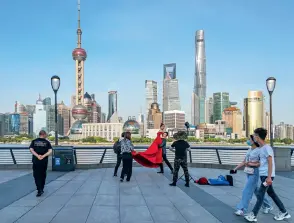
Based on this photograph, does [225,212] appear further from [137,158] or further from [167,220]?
[137,158]

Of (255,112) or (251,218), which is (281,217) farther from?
(255,112)

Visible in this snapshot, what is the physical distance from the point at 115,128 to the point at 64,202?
7192 inches

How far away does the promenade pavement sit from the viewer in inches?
282

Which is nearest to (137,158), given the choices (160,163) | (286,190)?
(160,163)

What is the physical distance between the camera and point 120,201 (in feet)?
29.0

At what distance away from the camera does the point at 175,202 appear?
883cm

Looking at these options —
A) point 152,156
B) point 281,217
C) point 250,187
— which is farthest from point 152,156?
point 281,217

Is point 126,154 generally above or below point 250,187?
above

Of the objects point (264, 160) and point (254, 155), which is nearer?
point (264, 160)

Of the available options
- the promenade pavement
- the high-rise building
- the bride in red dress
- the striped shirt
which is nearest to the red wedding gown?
the bride in red dress

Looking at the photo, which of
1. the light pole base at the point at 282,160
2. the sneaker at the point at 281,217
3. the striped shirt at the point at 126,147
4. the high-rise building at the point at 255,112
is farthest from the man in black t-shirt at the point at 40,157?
the high-rise building at the point at 255,112

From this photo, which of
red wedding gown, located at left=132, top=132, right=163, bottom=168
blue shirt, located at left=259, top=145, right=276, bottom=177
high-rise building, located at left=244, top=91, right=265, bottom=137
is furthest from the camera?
high-rise building, located at left=244, top=91, right=265, bottom=137

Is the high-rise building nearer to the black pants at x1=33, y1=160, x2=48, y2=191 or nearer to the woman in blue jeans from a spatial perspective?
the black pants at x1=33, y1=160, x2=48, y2=191

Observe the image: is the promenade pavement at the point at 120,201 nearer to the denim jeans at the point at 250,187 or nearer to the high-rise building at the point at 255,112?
the denim jeans at the point at 250,187
